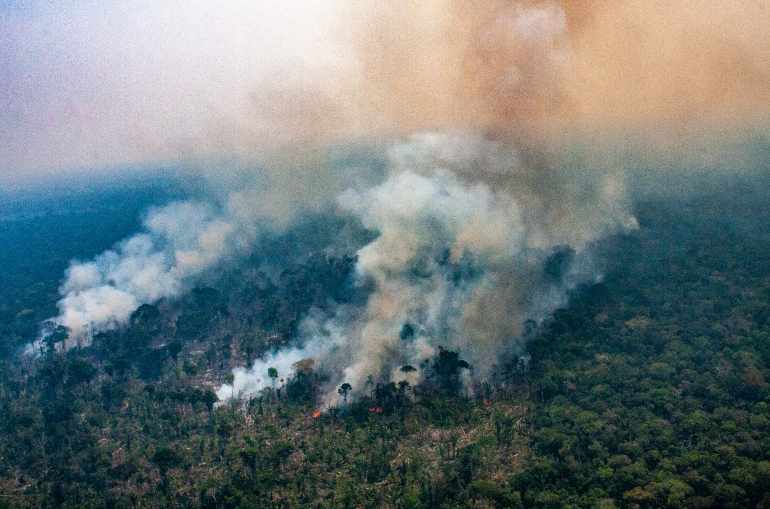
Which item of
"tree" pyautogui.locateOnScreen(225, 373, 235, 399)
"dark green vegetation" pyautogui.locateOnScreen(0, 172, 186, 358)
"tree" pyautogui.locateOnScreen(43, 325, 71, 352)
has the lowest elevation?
"tree" pyautogui.locateOnScreen(225, 373, 235, 399)

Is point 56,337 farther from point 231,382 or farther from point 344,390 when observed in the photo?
point 344,390

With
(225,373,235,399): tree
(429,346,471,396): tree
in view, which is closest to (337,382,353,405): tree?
(429,346,471,396): tree

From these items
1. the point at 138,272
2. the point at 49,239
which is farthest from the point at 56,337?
the point at 49,239

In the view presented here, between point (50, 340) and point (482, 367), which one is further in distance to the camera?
point (50, 340)

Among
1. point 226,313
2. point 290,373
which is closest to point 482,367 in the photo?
point 290,373

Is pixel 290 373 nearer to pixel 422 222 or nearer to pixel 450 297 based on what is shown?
pixel 450 297

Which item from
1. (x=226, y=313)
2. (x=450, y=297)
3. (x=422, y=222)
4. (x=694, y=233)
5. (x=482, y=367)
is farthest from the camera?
(x=694, y=233)

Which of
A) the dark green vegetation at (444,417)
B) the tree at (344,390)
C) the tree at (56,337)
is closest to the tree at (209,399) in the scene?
the dark green vegetation at (444,417)

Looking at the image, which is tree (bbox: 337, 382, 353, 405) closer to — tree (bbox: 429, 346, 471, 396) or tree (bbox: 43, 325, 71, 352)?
tree (bbox: 429, 346, 471, 396)
